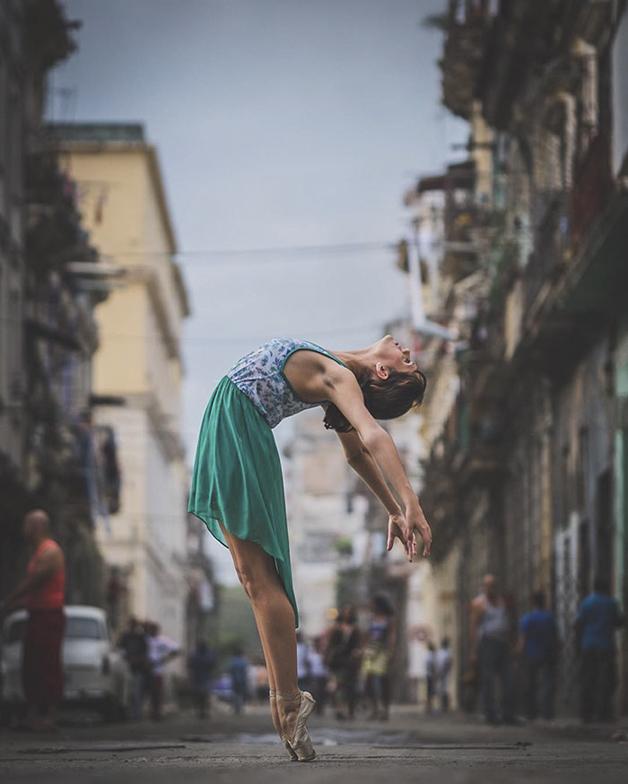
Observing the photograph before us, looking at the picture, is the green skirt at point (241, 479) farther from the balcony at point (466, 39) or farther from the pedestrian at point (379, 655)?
the balcony at point (466, 39)

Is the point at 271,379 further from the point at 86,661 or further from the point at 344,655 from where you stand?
the point at 344,655

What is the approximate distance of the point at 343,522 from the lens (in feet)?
451

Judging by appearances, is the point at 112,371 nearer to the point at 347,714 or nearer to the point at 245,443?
the point at 347,714

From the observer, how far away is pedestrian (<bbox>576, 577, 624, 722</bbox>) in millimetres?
18594

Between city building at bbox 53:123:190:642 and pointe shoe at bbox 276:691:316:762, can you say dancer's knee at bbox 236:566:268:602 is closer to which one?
pointe shoe at bbox 276:691:316:762

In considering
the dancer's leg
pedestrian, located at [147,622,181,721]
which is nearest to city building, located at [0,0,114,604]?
pedestrian, located at [147,622,181,721]

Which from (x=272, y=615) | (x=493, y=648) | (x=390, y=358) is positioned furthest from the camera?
(x=493, y=648)

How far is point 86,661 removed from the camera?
25078 mm

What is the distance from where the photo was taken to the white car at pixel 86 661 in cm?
2478

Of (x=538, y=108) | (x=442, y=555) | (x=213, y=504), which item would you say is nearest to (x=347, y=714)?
(x=538, y=108)

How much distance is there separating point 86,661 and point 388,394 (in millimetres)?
18041

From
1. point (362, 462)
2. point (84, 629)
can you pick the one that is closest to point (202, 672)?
point (84, 629)

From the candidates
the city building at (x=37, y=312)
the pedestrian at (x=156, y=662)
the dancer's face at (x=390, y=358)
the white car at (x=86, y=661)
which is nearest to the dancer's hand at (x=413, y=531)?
the dancer's face at (x=390, y=358)

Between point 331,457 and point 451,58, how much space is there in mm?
107781
